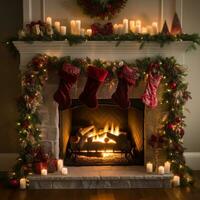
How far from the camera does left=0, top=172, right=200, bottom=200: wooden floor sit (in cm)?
418

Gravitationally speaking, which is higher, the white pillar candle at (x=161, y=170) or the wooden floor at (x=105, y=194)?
the white pillar candle at (x=161, y=170)

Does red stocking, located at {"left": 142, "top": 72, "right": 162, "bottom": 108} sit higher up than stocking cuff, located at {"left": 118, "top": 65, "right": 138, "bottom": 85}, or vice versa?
stocking cuff, located at {"left": 118, "top": 65, "right": 138, "bottom": 85}

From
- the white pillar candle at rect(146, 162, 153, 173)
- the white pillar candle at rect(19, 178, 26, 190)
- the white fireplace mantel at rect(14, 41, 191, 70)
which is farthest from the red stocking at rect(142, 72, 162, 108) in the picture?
the white pillar candle at rect(19, 178, 26, 190)

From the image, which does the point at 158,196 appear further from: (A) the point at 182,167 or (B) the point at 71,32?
(B) the point at 71,32

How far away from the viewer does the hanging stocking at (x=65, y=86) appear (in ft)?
14.5

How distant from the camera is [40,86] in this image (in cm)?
455

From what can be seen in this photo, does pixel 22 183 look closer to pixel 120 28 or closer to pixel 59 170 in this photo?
pixel 59 170

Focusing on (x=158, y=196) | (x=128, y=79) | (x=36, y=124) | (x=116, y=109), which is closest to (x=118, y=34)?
(x=128, y=79)

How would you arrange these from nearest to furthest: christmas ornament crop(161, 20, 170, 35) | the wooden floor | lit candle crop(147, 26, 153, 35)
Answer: the wooden floor → christmas ornament crop(161, 20, 170, 35) → lit candle crop(147, 26, 153, 35)

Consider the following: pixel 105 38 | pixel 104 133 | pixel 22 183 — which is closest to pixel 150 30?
pixel 105 38

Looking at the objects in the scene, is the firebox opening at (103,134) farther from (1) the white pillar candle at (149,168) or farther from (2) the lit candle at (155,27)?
(2) the lit candle at (155,27)

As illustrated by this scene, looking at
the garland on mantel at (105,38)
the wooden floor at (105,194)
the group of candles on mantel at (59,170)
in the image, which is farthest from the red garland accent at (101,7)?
the wooden floor at (105,194)

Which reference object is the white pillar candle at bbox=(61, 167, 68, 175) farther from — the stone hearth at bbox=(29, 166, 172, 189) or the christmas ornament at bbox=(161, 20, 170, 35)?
the christmas ornament at bbox=(161, 20, 170, 35)

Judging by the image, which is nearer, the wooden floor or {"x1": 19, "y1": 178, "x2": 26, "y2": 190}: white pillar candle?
the wooden floor
